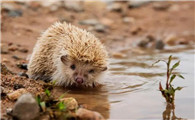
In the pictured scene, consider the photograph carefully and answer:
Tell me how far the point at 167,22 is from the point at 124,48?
12.2ft

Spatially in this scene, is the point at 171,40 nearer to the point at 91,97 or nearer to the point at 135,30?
the point at 135,30

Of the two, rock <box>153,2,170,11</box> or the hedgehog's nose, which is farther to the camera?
rock <box>153,2,170,11</box>

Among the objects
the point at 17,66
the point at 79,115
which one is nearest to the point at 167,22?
the point at 17,66

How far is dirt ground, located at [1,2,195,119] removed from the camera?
34.2 ft

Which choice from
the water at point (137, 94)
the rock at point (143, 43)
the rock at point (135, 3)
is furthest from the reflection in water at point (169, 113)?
the rock at point (135, 3)

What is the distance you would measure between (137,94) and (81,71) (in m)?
1.09

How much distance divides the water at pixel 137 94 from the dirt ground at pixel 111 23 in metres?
2.39

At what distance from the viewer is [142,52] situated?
10.7m

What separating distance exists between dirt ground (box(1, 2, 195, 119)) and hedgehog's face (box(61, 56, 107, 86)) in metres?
2.25

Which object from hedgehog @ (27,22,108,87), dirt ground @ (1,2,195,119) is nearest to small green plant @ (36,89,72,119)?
hedgehog @ (27,22,108,87)

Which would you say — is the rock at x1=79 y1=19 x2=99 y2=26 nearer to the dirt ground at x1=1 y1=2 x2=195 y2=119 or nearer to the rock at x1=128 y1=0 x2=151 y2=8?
the dirt ground at x1=1 y1=2 x2=195 y2=119

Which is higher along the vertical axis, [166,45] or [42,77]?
[166,45]

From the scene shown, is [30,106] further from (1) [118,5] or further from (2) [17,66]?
(1) [118,5]

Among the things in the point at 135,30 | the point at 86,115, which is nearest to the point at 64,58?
the point at 86,115
